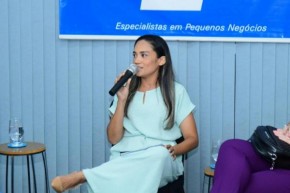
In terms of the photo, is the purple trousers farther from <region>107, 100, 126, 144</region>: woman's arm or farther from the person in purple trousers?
<region>107, 100, 126, 144</region>: woman's arm

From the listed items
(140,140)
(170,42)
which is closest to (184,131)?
(140,140)

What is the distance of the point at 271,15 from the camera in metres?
3.37

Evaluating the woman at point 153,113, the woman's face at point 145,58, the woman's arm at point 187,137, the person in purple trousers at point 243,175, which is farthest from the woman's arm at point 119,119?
the person in purple trousers at point 243,175

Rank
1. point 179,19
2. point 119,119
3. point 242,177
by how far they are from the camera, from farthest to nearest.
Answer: point 179,19 < point 119,119 < point 242,177

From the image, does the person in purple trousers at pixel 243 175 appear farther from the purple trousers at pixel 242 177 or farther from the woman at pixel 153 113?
the woman at pixel 153 113

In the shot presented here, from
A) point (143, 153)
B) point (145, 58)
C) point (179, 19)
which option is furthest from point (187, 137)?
point (179, 19)

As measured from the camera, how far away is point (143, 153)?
260cm

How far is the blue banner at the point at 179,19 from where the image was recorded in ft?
11.0

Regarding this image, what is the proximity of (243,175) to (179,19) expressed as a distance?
1.45 m

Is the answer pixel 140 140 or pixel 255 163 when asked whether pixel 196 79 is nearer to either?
pixel 140 140

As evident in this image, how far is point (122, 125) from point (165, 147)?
37 cm

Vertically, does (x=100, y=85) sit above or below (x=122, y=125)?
above

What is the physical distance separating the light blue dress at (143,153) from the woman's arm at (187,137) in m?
0.04

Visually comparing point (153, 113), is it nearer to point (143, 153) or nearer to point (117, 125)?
point (117, 125)
